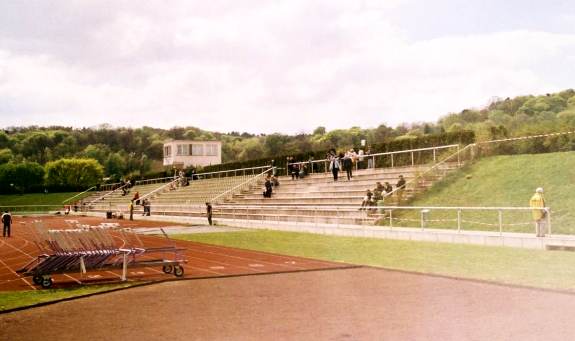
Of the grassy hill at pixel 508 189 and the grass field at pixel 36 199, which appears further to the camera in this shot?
the grass field at pixel 36 199

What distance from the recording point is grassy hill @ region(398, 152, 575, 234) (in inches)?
840

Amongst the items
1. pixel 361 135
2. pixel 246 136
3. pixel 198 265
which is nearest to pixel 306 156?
pixel 198 265

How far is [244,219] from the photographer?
33281 millimetres

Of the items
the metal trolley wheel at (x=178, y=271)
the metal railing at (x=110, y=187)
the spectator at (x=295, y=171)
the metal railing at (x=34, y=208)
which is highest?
the spectator at (x=295, y=171)

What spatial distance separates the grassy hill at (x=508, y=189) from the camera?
2134 cm

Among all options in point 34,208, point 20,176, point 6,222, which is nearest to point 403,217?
point 6,222

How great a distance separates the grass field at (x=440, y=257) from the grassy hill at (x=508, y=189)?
3814mm

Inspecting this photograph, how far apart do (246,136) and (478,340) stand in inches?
6183

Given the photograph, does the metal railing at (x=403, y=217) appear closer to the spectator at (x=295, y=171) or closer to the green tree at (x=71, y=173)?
the spectator at (x=295, y=171)

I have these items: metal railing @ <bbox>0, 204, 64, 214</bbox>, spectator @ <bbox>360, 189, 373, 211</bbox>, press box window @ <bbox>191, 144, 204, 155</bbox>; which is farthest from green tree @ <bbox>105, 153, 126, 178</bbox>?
spectator @ <bbox>360, 189, 373, 211</bbox>

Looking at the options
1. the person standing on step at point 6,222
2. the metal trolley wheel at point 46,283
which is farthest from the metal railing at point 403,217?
the metal trolley wheel at point 46,283

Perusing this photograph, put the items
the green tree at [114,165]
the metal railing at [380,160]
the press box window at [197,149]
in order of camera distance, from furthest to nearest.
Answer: the green tree at [114,165] < the press box window at [197,149] < the metal railing at [380,160]

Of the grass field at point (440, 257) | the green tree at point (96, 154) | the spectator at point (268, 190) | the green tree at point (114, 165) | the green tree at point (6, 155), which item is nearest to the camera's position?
the grass field at point (440, 257)

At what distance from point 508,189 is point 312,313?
59.2 feet
